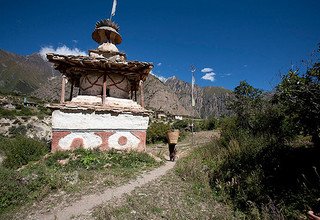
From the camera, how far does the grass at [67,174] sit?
6.38m

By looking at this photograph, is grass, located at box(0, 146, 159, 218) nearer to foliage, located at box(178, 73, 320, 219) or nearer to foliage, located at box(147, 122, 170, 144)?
foliage, located at box(178, 73, 320, 219)

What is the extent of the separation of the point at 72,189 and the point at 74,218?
1.82 metres

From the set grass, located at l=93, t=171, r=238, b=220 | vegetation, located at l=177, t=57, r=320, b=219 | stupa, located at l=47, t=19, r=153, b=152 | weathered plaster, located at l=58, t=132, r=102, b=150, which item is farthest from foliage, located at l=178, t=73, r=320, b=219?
weathered plaster, located at l=58, t=132, r=102, b=150

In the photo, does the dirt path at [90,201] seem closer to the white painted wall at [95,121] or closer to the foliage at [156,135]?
the white painted wall at [95,121]

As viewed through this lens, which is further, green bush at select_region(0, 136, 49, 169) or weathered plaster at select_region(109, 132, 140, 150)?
weathered plaster at select_region(109, 132, 140, 150)

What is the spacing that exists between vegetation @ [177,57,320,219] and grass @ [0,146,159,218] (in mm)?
2529

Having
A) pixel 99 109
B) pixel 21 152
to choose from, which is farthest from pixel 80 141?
pixel 21 152

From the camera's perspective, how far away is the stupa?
35.3 feet

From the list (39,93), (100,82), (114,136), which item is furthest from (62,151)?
(39,93)

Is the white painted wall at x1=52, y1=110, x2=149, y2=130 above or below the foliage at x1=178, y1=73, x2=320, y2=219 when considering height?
above

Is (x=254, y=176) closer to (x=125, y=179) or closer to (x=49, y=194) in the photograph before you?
(x=125, y=179)

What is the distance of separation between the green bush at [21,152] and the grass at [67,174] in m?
0.51

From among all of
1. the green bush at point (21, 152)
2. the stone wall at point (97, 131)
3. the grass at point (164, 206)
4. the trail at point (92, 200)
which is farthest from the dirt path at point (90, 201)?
the green bush at point (21, 152)

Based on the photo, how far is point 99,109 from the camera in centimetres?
1120
